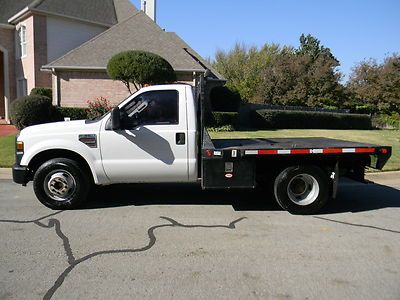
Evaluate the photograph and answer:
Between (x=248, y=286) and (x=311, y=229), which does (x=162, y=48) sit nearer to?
(x=311, y=229)

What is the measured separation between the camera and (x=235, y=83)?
49438 mm

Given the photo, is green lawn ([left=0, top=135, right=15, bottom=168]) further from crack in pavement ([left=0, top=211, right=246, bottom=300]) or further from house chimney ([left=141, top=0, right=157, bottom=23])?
house chimney ([left=141, top=0, right=157, bottom=23])

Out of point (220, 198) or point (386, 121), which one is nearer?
point (220, 198)

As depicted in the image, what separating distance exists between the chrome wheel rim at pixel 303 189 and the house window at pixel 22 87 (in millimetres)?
22232

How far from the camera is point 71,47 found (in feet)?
82.1

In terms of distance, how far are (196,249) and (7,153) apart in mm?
9052

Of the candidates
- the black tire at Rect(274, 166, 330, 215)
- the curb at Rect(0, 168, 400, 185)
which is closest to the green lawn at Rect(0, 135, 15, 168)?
the curb at Rect(0, 168, 400, 185)

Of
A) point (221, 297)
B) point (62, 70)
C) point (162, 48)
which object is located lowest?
point (221, 297)

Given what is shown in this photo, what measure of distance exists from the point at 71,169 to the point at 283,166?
3.29 metres

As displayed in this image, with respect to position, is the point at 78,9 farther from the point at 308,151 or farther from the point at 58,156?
the point at 308,151

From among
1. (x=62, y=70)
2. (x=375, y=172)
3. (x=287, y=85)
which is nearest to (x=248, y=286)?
(x=375, y=172)

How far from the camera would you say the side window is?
6.21 m

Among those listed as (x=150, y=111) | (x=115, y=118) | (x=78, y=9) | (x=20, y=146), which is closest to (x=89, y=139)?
(x=115, y=118)

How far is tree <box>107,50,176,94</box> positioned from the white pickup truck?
12461mm
